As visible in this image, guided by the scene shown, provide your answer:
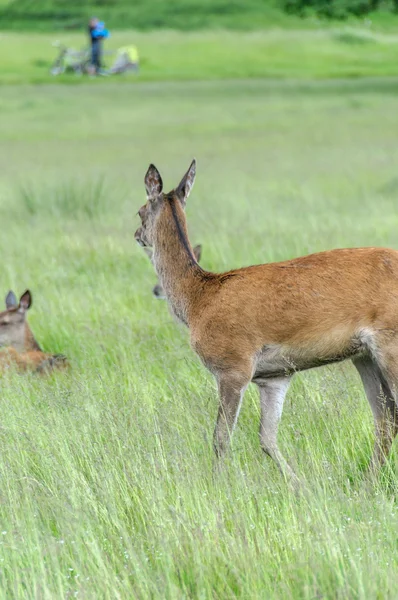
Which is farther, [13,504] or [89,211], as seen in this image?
[89,211]

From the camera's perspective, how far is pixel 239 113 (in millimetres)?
36750

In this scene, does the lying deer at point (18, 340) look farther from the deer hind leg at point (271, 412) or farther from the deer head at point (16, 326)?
the deer hind leg at point (271, 412)

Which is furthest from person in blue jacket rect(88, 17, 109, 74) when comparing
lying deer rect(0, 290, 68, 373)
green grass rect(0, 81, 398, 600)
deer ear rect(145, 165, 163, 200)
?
deer ear rect(145, 165, 163, 200)

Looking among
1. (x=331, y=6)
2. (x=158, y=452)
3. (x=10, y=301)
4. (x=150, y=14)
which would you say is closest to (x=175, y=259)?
(x=158, y=452)

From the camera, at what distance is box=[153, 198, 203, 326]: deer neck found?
5.77m

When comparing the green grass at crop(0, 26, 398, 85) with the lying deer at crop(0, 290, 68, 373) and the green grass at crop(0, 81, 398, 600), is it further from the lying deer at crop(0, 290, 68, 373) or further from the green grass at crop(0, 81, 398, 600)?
the lying deer at crop(0, 290, 68, 373)

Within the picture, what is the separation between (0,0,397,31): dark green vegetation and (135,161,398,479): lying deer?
7196 cm

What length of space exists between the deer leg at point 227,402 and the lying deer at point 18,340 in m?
2.63

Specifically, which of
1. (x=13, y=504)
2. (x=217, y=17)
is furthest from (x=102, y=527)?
(x=217, y=17)

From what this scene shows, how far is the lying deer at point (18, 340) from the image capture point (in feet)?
25.5

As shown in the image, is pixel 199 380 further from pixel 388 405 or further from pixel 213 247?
pixel 213 247

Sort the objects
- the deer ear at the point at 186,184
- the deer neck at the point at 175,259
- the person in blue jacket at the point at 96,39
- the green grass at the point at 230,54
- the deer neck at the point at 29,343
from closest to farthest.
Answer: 1. the deer neck at the point at 175,259
2. the deer ear at the point at 186,184
3. the deer neck at the point at 29,343
4. the person in blue jacket at the point at 96,39
5. the green grass at the point at 230,54

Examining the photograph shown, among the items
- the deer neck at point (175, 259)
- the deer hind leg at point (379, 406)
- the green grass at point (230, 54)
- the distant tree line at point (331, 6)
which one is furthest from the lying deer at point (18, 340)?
the green grass at point (230, 54)

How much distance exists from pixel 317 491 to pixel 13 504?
1.16m
